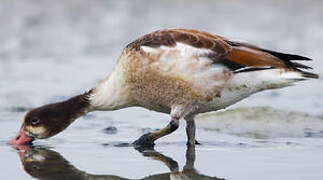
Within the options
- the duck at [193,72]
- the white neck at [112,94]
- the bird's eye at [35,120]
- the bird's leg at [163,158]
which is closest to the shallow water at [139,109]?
the bird's leg at [163,158]

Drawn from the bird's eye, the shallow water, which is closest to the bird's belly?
the shallow water

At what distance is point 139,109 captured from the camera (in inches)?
430

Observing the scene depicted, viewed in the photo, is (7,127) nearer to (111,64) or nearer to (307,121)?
(307,121)

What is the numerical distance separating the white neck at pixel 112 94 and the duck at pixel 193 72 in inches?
0.5

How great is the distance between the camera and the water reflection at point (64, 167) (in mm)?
6559

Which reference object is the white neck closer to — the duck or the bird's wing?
the duck

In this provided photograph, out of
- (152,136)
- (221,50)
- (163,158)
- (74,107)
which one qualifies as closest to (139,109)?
(74,107)

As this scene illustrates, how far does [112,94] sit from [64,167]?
1.63 metres

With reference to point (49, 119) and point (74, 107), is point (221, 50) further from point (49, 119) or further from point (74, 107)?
point (49, 119)

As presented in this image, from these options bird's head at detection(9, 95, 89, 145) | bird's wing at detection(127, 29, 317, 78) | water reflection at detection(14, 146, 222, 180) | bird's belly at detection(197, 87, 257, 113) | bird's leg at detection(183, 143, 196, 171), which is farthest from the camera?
bird's head at detection(9, 95, 89, 145)

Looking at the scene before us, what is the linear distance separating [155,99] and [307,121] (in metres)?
2.60

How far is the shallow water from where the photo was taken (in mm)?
7059

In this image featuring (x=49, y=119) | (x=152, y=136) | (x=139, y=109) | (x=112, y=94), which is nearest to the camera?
(x=152, y=136)

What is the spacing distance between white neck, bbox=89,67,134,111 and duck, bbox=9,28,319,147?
13 mm
